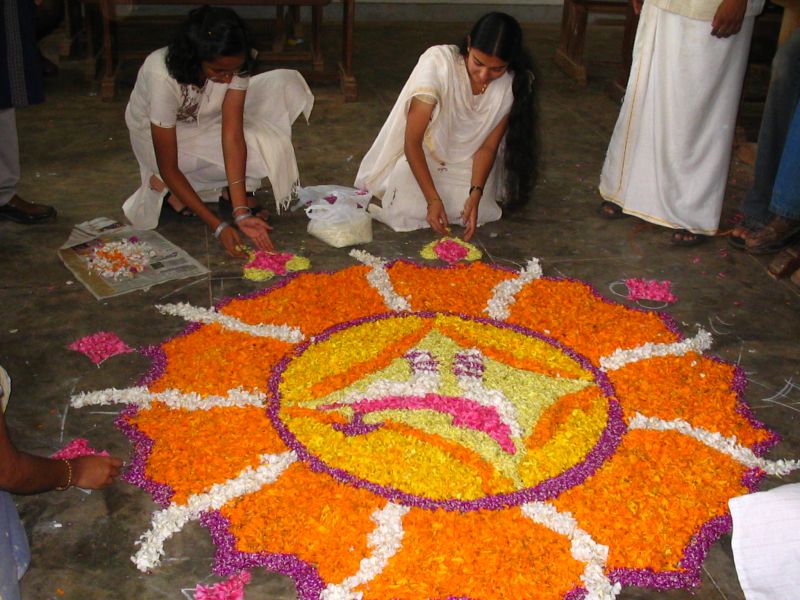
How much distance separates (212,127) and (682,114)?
83.8 inches

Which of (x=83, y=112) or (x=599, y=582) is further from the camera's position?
(x=83, y=112)

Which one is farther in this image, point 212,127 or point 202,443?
point 212,127

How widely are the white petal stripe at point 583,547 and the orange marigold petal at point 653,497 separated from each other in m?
0.02

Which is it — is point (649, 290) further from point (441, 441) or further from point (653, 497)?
point (441, 441)

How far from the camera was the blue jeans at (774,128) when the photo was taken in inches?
145

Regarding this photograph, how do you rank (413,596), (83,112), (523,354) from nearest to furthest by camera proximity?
(413,596) < (523,354) < (83,112)

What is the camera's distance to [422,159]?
3684 mm

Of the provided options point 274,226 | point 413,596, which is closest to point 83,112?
point 274,226

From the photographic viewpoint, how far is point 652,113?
384 centimetres

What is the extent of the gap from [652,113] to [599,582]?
246 centimetres

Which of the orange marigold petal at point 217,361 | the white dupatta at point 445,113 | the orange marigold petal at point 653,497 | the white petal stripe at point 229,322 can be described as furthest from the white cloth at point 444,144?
the orange marigold petal at point 653,497

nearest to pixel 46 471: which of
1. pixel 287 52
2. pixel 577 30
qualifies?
pixel 287 52

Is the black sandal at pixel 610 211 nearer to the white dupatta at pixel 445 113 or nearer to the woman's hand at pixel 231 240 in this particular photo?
the white dupatta at pixel 445 113

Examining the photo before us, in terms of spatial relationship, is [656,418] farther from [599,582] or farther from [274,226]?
[274,226]
